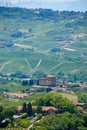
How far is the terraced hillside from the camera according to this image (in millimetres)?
116250

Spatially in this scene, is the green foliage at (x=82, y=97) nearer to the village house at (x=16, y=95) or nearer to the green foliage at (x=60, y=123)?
the village house at (x=16, y=95)

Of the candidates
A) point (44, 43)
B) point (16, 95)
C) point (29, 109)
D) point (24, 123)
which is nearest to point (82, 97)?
point (16, 95)

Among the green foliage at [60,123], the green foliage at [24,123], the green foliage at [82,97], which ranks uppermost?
the green foliage at [60,123]

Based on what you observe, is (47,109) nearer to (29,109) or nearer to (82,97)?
(29,109)

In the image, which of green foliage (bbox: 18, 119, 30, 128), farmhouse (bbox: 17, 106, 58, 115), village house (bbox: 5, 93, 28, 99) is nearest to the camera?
green foliage (bbox: 18, 119, 30, 128)

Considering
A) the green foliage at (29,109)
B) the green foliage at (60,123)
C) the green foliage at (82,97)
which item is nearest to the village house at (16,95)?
the green foliage at (82,97)

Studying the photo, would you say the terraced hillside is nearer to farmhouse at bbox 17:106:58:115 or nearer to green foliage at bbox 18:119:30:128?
farmhouse at bbox 17:106:58:115

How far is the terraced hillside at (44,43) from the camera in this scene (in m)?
116

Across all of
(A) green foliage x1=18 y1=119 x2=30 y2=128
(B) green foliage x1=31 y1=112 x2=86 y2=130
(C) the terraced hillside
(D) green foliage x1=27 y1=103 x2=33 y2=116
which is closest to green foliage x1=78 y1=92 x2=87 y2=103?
(D) green foliage x1=27 y1=103 x2=33 y2=116

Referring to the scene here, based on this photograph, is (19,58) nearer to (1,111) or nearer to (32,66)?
(32,66)

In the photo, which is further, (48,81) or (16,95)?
(48,81)

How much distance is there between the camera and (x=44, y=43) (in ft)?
481

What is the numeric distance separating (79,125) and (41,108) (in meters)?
6.60

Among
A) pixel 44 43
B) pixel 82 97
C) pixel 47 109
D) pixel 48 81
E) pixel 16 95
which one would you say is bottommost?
pixel 44 43
